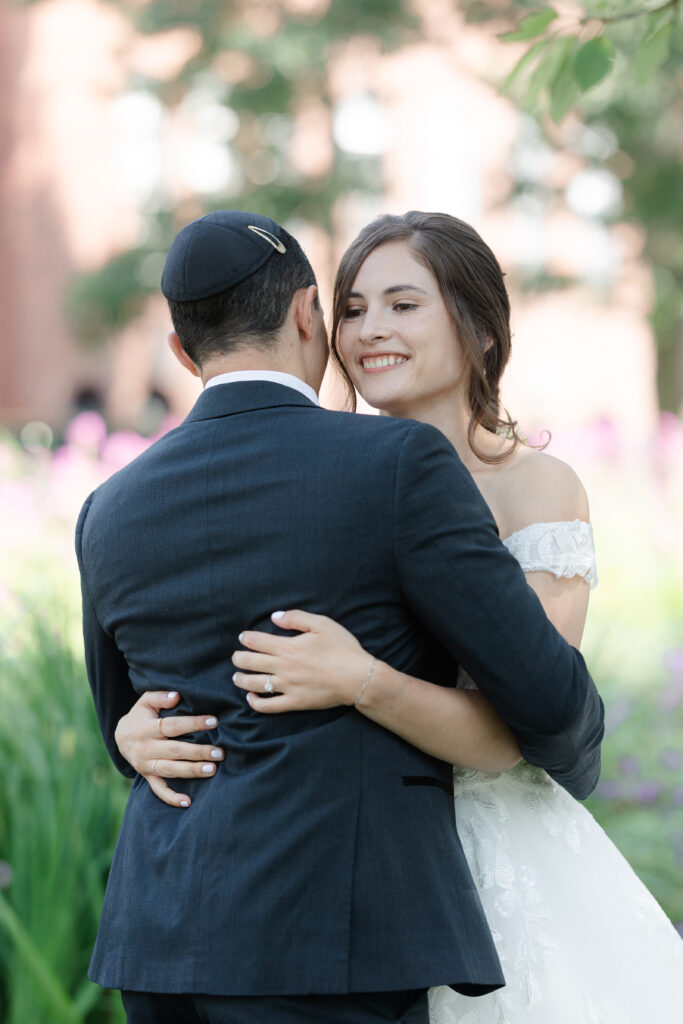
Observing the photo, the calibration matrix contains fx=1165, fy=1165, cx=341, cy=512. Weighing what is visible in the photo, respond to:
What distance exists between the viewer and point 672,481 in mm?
8422

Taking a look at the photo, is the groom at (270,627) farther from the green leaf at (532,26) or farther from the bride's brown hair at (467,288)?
the green leaf at (532,26)

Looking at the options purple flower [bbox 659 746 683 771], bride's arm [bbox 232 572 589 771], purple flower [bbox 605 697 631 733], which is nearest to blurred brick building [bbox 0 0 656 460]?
purple flower [bbox 605 697 631 733]

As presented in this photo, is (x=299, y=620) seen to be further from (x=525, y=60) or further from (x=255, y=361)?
(x=525, y=60)

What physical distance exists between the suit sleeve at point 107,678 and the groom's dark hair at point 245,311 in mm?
400

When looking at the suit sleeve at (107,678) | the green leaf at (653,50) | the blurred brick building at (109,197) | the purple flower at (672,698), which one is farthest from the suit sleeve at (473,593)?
the blurred brick building at (109,197)

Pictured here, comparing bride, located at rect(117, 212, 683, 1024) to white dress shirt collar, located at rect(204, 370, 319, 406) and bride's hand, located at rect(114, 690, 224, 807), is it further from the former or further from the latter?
white dress shirt collar, located at rect(204, 370, 319, 406)

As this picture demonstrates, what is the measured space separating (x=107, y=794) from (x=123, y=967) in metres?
1.60

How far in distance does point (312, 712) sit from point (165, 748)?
0.29m

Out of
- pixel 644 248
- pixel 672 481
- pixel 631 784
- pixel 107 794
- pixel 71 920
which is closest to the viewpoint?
pixel 71 920

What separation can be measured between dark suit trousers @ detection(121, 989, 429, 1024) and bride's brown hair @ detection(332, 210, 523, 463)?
1.22 metres

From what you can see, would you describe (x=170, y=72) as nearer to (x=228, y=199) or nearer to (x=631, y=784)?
(x=228, y=199)

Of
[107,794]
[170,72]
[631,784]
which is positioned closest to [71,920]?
[107,794]

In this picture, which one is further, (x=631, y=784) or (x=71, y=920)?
(x=631, y=784)

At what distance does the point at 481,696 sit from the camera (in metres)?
2.11
